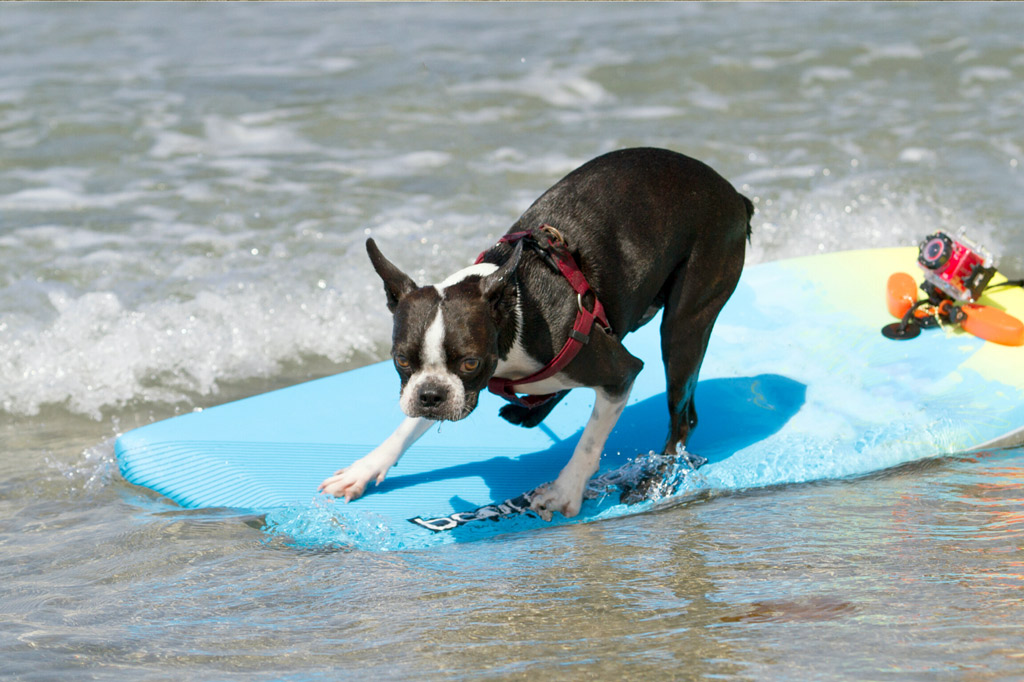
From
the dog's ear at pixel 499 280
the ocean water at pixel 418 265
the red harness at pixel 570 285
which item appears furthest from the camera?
the red harness at pixel 570 285

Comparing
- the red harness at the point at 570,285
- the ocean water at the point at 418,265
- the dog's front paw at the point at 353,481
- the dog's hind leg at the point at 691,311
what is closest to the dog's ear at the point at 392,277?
the red harness at the point at 570,285

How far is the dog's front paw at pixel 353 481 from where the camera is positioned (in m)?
4.36

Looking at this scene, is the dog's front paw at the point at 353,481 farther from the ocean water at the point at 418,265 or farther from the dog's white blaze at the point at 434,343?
the dog's white blaze at the point at 434,343

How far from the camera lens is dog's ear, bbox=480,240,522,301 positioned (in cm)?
340

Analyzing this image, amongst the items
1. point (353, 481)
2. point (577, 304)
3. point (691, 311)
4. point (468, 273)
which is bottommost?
point (353, 481)

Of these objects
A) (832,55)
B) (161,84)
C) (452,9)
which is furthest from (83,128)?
(832,55)

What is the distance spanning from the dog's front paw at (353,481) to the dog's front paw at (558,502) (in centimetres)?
70

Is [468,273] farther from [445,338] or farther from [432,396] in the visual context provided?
[432,396]

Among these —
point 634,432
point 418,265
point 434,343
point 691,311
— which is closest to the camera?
point 434,343

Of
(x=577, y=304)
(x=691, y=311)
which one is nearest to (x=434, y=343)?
(x=577, y=304)

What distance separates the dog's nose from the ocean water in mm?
571

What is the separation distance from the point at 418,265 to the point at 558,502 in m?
4.00

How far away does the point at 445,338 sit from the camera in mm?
3303

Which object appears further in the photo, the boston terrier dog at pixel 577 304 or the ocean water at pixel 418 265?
the boston terrier dog at pixel 577 304
